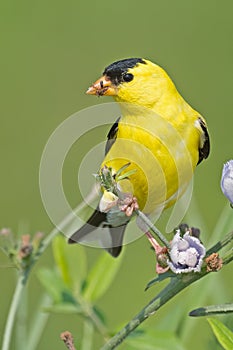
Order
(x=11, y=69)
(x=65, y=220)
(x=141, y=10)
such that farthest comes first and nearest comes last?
(x=141, y=10), (x=11, y=69), (x=65, y=220)

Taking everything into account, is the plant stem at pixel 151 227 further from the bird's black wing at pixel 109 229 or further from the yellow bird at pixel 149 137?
the bird's black wing at pixel 109 229

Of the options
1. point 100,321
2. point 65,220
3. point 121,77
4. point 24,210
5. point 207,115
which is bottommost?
point 24,210

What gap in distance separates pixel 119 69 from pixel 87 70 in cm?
353

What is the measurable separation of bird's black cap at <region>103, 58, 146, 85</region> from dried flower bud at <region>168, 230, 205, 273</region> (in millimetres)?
427

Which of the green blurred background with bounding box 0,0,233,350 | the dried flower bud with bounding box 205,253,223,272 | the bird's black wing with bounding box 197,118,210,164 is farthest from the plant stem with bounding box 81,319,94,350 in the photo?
the green blurred background with bounding box 0,0,233,350

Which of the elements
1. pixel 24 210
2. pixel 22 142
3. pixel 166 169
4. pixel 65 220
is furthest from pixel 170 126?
pixel 22 142

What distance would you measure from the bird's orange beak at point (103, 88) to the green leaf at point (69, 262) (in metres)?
0.25

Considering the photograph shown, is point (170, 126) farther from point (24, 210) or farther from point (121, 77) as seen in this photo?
point (24, 210)

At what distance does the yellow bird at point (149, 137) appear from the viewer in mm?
1204

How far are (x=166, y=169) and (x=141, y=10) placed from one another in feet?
13.8

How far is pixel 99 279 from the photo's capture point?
4.43ft

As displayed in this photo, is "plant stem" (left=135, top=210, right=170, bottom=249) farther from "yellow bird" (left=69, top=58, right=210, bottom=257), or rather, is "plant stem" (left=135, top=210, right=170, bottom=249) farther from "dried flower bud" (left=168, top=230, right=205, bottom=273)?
"yellow bird" (left=69, top=58, right=210, bottom=257)

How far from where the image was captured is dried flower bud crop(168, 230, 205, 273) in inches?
33.3

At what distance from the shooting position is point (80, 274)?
53.1 inches
